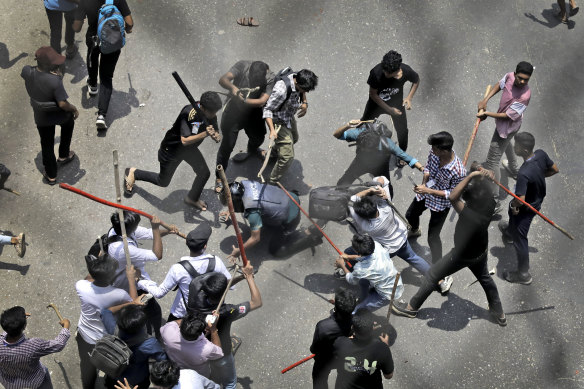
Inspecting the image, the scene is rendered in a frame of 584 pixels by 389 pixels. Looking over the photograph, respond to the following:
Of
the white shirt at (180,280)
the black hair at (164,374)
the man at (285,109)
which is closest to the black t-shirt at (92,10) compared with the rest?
the man at (285,109)

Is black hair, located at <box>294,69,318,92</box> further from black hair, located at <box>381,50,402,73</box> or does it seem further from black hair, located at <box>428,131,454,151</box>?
black hair, located at <box>428,131,454,151</box>

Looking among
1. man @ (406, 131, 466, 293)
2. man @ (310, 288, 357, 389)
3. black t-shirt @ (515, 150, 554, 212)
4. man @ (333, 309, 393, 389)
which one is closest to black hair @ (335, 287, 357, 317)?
man @ (310, 288, 357, 389)

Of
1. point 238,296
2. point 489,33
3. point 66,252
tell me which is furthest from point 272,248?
point 489,33

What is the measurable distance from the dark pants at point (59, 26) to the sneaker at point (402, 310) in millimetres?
4814

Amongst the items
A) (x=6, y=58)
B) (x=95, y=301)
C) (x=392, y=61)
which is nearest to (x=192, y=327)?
(x=95, y=301)

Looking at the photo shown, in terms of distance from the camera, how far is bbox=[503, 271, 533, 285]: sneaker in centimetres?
631

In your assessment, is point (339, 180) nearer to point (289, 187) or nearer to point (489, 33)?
point (289, 187)

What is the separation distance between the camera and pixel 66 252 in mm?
6309

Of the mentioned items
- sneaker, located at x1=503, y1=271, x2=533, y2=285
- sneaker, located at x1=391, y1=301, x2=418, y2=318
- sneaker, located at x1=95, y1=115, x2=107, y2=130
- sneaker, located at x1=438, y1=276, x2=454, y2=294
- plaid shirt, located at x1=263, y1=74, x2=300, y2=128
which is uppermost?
plaid shirt, located at x1=263, y1=74, x2=300, y2=128

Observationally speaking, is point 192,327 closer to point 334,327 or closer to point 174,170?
point 334,327

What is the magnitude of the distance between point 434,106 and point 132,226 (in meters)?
4.08

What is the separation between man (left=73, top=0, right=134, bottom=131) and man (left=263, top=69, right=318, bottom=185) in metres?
1.99

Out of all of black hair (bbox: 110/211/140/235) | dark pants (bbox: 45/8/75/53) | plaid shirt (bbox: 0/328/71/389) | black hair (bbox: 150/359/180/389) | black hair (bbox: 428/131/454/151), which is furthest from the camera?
dark pants (bbox: 45/8/75/53)

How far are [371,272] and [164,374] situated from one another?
1997 millimetres
